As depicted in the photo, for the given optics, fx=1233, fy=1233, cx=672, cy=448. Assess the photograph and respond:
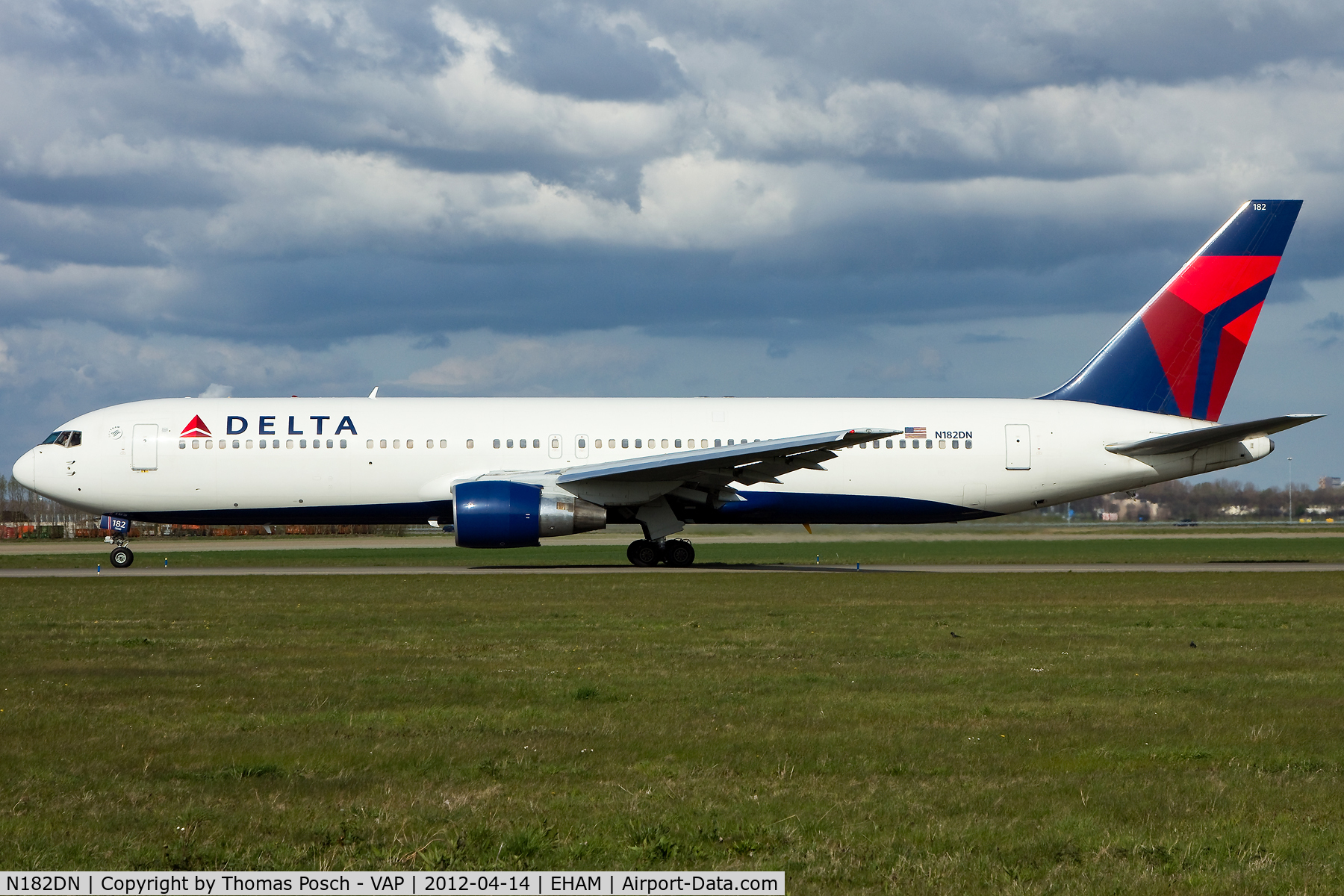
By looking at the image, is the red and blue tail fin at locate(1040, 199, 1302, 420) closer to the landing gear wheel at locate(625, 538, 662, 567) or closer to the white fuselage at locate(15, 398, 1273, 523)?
the white fuselage at locate(15, 398, 1273, 523)

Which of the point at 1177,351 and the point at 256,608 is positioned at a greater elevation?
the point at 1177,351

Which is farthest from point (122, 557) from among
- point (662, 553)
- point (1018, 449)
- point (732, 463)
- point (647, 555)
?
point (1018, 449)

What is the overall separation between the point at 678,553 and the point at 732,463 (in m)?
3.54

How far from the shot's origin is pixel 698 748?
25.8 feet

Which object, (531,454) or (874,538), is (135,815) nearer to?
(531,454)

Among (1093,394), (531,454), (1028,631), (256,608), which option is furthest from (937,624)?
(1093,394)

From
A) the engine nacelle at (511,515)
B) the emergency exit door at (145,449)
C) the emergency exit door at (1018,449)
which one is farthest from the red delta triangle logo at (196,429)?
the emergency exit door at (1018,449)

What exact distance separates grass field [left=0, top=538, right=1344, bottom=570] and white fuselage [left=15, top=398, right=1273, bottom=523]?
2.86 meters

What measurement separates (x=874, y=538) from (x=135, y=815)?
1589 inches

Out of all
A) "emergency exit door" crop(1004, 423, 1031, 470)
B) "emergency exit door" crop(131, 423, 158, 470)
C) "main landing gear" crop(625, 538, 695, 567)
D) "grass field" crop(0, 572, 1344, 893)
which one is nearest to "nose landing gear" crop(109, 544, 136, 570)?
"emergency exit door" crop(131, 423, 158, 470)

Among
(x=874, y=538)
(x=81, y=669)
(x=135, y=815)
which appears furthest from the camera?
(x=874, y=538)

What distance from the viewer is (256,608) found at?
17.8m
